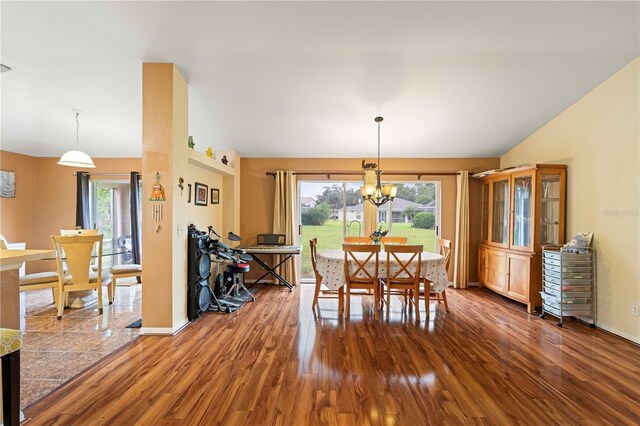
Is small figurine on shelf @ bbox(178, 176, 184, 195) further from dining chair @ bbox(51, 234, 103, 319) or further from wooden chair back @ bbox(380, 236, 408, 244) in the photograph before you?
wooden chair back @ bbox(380, 236, 408, 244)

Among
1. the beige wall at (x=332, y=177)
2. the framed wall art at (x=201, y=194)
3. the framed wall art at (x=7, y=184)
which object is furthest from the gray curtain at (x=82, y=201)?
the beige wall at (x=332, y=177)

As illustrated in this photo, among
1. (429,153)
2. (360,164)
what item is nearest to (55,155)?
(360,164)

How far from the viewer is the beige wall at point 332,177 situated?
5.15 m

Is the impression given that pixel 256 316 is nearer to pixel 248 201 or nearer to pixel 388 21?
pixel 248 201

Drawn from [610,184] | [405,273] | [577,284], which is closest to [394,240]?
[405,273]

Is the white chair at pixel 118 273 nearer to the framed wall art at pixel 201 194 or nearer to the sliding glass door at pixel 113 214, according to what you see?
the framed wall art at pixel 201 194

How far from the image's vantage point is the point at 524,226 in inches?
156

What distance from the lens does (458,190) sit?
5.05m

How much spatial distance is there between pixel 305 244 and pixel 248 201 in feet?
4.31

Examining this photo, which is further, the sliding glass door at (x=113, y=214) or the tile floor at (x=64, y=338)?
the sliding glass door at (x=113, y=214)

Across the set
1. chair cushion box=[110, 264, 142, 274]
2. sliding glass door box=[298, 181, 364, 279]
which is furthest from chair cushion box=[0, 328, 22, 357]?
sliding glass door box=[298, 181, 364, 279]

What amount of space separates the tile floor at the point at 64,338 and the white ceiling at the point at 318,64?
254cm

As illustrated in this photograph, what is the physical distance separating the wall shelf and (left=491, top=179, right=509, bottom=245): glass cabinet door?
4273 mm

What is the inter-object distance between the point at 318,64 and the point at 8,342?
3.01m
